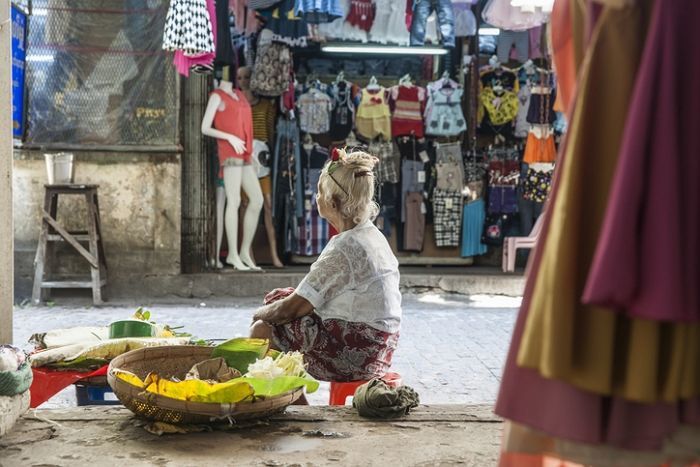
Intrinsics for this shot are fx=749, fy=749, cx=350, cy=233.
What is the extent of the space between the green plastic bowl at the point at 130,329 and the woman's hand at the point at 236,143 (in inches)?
207

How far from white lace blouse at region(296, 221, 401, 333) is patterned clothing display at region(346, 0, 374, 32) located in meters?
6.32

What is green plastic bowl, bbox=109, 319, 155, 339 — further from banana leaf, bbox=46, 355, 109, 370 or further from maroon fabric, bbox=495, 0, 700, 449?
maroon fabric, bbox=495, 0, 700, 449

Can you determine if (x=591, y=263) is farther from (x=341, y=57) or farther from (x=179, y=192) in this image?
(x=341, y=57)

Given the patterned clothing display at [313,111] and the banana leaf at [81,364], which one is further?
the patterned clothing display at [313,111]

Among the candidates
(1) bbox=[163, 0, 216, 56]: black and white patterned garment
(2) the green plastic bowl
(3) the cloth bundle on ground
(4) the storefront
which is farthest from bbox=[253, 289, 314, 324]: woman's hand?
(4) the storefront

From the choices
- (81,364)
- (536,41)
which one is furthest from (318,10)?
(81,364)

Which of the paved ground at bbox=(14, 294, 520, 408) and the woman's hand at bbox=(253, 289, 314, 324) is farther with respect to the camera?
the paved ground at bbox=(14, 294, 520, 408)

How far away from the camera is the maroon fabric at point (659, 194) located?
4.31ft

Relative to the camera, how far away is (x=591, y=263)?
1480 millimetres

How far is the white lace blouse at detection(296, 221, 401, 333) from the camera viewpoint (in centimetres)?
346

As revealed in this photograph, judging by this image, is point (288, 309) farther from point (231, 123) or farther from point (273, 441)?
point (231, 123)

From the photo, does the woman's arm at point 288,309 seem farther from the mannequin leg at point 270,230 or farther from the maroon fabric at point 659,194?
the mannequin leg at point 270,230

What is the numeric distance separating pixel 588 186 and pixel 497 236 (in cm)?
866

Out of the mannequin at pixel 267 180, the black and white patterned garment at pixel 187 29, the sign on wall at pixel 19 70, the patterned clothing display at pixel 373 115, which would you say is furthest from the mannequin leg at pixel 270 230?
the sign on wall at pixel 19 70
